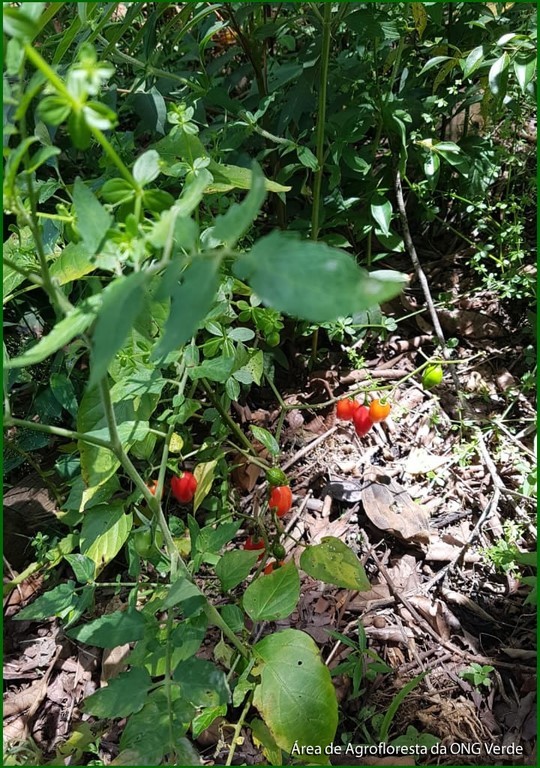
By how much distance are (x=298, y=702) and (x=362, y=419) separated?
80 cm

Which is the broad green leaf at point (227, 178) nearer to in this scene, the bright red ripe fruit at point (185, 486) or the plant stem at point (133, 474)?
the plant stem at point (133, 474)

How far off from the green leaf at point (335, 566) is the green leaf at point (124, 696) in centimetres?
47

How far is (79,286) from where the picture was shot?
1609 mm

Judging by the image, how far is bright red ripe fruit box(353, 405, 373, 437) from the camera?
1.70 meters

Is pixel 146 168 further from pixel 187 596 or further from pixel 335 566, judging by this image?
pixel 335 566

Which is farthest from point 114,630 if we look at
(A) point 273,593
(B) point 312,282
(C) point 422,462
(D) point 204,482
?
(C) point 422,462

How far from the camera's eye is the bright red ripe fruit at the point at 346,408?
1.71m

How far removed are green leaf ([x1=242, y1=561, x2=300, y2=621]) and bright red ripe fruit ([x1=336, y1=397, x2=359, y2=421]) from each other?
2.11 ft

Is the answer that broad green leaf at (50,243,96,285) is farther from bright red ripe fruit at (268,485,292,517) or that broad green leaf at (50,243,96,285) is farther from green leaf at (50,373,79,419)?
bright red ripe fruit at (268,485,292,517)

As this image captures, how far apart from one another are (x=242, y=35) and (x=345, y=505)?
1.24 metres

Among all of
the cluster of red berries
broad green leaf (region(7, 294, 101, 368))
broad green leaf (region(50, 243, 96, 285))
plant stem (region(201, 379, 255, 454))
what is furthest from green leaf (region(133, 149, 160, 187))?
the cluster of red berries

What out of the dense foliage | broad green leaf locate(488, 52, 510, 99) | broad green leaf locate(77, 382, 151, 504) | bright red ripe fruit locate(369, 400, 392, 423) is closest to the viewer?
the dense foliage

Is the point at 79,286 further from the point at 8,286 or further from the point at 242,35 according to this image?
the point at 242,35

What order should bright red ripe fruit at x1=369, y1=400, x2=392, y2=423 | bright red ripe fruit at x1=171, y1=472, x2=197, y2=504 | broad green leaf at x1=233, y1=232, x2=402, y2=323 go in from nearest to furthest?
broad green leaf at x1=233, y1=232, x2=402, y2=323
bright red ripe fruit at x1=171, y1=472, x2=197, y2=504
bright red ripe fruit at x1=369, y1=400, x2=392, y2=423
